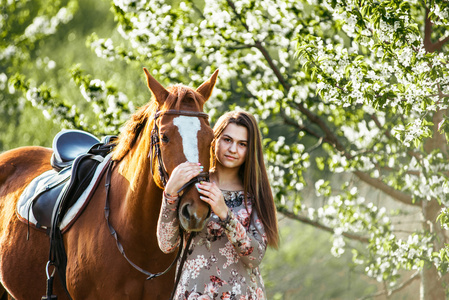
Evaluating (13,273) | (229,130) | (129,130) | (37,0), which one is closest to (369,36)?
(229,130)

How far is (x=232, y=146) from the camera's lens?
3162 millimetres

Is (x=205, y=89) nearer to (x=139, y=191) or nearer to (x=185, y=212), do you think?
(x=139, y=191)

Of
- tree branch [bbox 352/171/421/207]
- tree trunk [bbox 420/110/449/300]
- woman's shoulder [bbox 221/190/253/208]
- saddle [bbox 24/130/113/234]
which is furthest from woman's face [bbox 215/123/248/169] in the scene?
tree branch [bbox 352/171/421/207]

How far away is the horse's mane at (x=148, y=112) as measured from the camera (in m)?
3.01

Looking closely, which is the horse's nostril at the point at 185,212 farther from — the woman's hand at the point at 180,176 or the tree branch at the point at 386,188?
the tree branch at the point at 386,188

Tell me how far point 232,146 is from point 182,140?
0.42 m

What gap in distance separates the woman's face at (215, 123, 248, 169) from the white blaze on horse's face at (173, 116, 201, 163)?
0.32 metres

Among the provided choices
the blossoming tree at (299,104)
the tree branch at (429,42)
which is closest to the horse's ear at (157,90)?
the blossoming tree at (299,104)

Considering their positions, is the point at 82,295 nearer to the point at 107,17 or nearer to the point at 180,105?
the point at 180,105

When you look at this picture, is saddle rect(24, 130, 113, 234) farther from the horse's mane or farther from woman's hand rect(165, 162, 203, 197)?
woman's hand rect(165, 162, 203, 197)

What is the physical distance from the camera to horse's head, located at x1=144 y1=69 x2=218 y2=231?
8.85ft

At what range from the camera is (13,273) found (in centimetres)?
416

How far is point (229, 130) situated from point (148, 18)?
10.3 ft

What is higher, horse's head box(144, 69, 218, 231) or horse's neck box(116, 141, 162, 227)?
horse's head box(144, 69, 218, 231)
